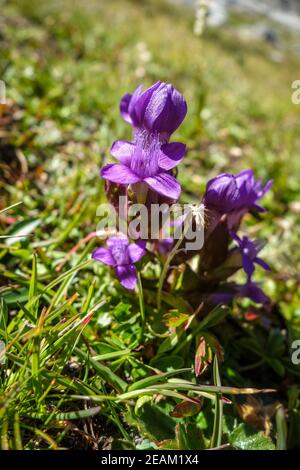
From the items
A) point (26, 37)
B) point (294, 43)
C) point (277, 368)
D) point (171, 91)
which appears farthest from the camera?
point (294, 43)

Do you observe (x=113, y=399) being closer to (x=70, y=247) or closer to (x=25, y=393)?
(x=25, y=393)

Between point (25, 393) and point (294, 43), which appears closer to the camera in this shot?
point (25, 393)

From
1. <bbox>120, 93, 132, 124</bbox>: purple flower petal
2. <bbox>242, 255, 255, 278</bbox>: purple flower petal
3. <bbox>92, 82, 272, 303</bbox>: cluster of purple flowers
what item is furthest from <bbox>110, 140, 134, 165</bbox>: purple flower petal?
<bbox>242, 255, 255, 278</bbox>: purple flower petal

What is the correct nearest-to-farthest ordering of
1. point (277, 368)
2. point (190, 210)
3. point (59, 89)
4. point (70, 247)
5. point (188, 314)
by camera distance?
point (190, 210) → point (188, 314) → point (277, 368) → point (70, 247) → point (59, 89)

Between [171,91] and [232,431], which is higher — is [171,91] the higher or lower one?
the higher one

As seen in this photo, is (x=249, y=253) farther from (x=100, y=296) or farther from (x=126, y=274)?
(x=100, y=296)

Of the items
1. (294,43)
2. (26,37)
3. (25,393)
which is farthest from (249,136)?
(294,43)

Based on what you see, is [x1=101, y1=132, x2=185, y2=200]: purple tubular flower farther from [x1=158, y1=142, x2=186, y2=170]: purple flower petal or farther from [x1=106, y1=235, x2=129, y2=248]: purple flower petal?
[x1=106, y1=235, x2=129, y2=248]: purple flower petal
